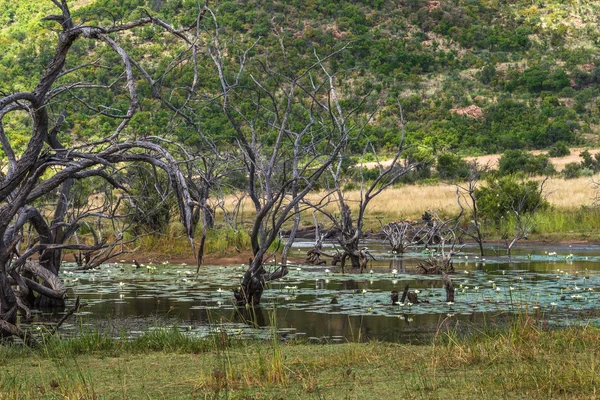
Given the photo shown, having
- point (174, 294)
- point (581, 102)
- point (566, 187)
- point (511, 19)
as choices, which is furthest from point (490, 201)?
point (511, 19)

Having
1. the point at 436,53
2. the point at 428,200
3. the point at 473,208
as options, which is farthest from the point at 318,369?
the point at 436,53

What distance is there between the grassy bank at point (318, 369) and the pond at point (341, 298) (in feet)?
1.88

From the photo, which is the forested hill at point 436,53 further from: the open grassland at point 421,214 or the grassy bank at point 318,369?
the grassy bank at point 318,369

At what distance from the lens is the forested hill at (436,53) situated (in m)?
65.5

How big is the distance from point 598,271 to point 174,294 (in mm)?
9617

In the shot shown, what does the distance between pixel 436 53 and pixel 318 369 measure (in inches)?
2950

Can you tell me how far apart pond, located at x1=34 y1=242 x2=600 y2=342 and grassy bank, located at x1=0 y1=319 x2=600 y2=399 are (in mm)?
572

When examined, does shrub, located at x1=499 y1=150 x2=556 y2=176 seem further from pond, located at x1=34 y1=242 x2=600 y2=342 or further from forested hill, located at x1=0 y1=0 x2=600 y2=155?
pond, located at x1=34 y1=242 x2=600 y2=342

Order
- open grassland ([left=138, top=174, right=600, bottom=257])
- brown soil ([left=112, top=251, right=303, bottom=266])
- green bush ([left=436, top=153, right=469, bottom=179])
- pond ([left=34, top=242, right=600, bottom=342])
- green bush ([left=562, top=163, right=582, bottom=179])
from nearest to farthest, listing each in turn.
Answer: pond ([left=34, top=242, right=600, bottom=342])
brown soil ([left=112, top=251, right=303, bottom=266])
open grassland ([left=138, top=174, right=600, bottom=257])
green bush ([left=562, top=163, right=582, bottom=179])
green bush ([left=436, top=153, right=469, bottom=179])

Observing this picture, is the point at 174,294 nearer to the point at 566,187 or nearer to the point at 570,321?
the point at 570,321

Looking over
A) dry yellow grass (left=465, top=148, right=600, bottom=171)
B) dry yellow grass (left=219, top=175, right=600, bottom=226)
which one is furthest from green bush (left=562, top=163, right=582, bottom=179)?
dry yellow grass (left=219, top=175, right=600, bottom=226)

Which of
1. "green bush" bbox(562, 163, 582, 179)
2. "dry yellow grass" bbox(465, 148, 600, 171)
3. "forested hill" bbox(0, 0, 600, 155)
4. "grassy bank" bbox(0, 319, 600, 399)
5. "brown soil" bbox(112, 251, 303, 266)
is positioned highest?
"forested hill" bbox(0, 0, 600, 155)

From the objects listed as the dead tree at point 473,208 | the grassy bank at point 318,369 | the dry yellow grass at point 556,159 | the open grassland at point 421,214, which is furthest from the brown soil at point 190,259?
the dry yellow grass at point 556,159

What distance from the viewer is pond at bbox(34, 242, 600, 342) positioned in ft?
40.8
